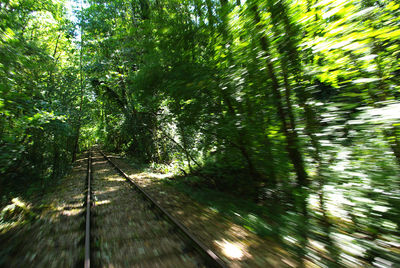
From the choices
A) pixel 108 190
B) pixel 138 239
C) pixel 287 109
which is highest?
pixel 287 109

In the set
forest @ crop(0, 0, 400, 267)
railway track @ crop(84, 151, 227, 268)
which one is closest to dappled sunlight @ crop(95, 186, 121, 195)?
railway track @ crop(84, 151, 227, 268)

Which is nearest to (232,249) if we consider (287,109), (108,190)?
(287,109)

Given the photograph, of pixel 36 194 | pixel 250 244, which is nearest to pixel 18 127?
pixel 36 194

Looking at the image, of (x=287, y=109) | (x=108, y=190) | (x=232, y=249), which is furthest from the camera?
(x=108, y=190)

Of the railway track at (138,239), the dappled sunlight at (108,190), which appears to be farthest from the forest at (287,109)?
the dappled sunlight at (108,190)

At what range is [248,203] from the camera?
5562 mm

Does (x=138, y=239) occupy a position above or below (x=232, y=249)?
above

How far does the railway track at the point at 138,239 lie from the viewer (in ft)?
10.6

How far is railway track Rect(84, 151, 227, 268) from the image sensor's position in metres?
3.23

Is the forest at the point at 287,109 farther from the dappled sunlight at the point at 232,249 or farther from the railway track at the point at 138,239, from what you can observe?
the railway track at the point at 138,239

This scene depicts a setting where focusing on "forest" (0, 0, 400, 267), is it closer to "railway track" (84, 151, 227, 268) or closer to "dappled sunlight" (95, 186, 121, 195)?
"railway track" (84, 151, 227, 268)

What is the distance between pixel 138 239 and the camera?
3.93 m

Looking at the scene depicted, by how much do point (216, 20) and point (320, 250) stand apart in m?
5.59

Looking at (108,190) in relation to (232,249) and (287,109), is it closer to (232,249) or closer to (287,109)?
(232,249)
